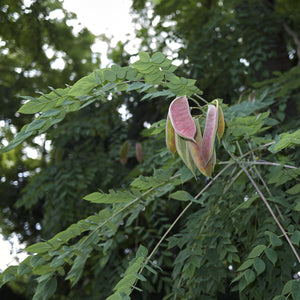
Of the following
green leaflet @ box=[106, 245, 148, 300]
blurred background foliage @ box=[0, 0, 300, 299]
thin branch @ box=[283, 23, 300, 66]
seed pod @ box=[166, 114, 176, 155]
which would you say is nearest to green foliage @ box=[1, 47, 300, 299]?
green leaflet @ box=[106, 245, 148, 300]

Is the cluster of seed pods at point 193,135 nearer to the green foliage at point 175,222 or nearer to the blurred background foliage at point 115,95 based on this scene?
the green foliage at point 175,222

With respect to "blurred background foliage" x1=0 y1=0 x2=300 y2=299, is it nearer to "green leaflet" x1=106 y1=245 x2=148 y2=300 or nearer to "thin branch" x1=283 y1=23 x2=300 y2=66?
"thin branch" x1=283 y1=23 x2=300 y2=66

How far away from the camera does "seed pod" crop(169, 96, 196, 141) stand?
0.86 metres

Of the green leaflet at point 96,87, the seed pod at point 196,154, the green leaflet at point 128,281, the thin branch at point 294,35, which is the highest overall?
the green leaflet at point 96,87

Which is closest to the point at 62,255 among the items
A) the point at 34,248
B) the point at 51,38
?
the point at 34,248

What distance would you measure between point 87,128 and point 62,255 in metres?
1.83

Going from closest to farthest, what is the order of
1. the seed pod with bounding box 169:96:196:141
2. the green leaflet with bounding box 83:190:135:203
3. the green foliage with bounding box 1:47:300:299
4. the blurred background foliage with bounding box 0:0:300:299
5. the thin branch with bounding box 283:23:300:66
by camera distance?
the seed pod with bounding box 169:96:196:141 < the green foliage with bounding box 1:47:300:299 < the green leaflet with bounding box 83:190:135:203 < the blurred background foliage with bounding box 0:0:300:299 < the thin branch with bounding box 283:23:300:66

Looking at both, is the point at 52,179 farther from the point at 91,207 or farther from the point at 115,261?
the point at 115,261

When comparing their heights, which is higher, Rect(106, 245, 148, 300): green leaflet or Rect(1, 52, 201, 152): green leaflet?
Rect(1, 52, 201, 152): green leaflet

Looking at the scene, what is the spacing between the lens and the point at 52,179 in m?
2.79

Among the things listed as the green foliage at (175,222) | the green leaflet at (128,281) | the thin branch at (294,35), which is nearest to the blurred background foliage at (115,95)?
Answer: the thin branch at (294,35)

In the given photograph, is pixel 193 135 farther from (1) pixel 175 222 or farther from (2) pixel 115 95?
(2) pixel 115 95

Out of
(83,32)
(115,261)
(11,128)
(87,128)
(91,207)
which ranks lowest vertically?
(115,261)

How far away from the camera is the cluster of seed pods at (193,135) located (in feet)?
2.84
